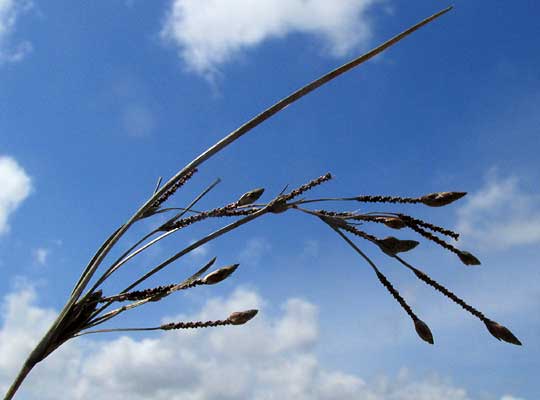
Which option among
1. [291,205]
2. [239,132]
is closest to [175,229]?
[291,205]

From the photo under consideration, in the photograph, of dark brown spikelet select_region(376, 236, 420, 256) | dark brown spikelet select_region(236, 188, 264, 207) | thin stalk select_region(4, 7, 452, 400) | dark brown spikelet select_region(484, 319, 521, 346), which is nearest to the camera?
thin stalk select_region(4, 7, 452, 400)

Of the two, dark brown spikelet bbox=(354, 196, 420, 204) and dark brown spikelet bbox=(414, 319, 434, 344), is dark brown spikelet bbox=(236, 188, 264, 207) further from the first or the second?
dark brown spikelet bbox=(414, 319, 434, 344)

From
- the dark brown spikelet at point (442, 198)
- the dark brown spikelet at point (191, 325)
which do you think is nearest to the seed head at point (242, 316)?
the dark brown spikelet at point (191, 325)

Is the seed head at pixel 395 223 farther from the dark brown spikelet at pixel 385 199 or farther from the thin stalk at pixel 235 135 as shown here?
the thin stalk at pixel 235 135

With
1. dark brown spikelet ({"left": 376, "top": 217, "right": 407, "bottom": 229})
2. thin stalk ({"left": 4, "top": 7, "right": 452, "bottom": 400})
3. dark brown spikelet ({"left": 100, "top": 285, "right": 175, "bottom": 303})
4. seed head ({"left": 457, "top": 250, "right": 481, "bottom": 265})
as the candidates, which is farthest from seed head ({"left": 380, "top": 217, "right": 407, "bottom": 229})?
dark brown spikelet ({"left": 100, "top": 285, "right": 175, "bottom": 303})

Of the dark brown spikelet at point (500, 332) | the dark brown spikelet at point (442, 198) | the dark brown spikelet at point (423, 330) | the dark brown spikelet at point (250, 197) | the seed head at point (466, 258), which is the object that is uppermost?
the dark brown spikelet at point (250, 197)
